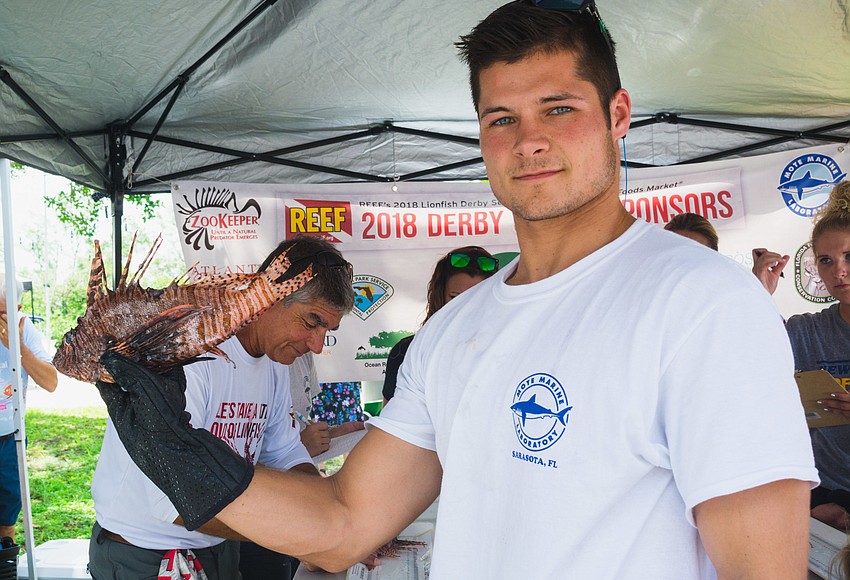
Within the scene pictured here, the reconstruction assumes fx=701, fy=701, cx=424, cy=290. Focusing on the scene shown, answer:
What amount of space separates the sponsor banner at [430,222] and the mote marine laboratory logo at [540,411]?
13.0 ft

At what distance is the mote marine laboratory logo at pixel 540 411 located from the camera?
1102 mm

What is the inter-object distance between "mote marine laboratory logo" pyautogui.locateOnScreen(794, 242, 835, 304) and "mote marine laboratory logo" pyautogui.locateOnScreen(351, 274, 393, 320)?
2.95 meters

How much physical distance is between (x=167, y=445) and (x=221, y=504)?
0.49ft

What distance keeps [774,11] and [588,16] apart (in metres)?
2.72

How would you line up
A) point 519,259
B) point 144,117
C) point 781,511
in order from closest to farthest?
point 781,511, point 519,259, point 144,117

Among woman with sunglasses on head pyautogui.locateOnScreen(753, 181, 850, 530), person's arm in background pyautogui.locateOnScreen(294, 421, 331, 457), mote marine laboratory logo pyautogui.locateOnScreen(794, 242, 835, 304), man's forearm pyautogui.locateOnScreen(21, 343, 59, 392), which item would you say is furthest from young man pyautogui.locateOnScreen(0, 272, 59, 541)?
mote marine laboratory logo pyautogui.locateOnScreen(794, 242, 835, 304)

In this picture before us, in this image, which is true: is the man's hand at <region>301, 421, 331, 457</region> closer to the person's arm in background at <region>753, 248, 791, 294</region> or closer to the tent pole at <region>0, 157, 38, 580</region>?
the tent pole at <region>0, 157, 38, 580</region>

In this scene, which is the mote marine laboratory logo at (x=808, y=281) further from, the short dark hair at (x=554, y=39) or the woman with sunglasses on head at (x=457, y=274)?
the short dark hair at (x=554, y=39)

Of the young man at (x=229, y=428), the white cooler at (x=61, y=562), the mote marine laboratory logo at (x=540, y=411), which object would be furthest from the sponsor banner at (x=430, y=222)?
the mote marine laboratory logo at (x=540, y=411)

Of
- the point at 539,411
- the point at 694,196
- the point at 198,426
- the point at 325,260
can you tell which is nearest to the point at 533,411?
the point at 539,411

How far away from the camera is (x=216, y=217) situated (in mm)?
4945

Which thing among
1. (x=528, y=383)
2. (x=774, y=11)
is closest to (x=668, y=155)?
(x=774, y=11)

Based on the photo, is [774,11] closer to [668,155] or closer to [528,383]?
[668,155]

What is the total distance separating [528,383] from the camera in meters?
1.17
